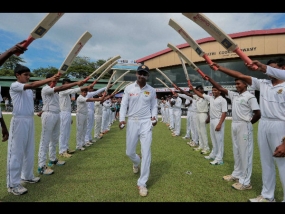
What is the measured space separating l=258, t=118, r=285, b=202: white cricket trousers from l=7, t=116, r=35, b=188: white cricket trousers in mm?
4290

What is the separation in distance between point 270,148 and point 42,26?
4.31 meters

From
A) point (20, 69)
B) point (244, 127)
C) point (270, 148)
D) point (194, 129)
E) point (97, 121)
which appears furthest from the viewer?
point (97, 121)

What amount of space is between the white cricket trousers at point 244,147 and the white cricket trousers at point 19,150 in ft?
14.1

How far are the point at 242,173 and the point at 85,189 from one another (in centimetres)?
322

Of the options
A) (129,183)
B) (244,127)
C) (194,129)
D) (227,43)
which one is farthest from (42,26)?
(194,129)

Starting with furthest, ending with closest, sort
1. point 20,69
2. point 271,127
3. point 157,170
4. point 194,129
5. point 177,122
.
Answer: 1. point 177,122
2. point 194,129
3. point 157,170
4. point 20,69
5. point 271,127

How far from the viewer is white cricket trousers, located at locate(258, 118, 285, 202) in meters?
3.05

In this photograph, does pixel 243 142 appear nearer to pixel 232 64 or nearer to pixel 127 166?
pixel 127 166

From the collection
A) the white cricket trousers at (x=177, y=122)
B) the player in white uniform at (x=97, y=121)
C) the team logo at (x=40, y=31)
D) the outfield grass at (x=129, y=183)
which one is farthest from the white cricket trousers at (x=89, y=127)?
the team logo at (x=40, y=31)

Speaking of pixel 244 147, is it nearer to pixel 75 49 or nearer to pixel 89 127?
pixel 75 49

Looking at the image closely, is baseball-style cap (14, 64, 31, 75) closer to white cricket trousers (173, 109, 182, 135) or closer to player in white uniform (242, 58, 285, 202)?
player in white uniform (242, 58, 285, 202)

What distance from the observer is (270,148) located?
127 inches

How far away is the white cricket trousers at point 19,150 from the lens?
144 inches
